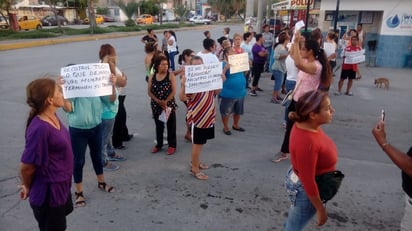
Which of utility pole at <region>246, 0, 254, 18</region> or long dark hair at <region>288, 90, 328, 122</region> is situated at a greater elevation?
utility pole at <region>246, 0, 254, 18</region>

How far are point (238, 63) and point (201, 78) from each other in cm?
142

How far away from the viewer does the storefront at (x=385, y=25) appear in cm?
1313

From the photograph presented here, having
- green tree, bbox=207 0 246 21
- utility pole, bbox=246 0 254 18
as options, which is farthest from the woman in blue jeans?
green tree, bbox=207 0 246 21

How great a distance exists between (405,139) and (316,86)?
2.78 metres

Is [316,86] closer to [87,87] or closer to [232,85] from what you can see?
[232,85]

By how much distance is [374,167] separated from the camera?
16.0 ft

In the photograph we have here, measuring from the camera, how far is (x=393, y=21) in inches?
523

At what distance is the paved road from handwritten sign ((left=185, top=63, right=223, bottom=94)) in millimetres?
1128

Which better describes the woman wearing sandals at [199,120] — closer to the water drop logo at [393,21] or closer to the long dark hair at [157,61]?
the long dark hair at [157,61]

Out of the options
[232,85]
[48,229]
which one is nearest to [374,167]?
[232,85]

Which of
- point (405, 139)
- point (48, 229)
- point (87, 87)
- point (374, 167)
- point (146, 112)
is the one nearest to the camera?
point (48, 229)

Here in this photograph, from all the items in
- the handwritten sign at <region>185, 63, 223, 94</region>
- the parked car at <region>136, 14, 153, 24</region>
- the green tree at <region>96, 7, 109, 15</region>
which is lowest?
the handwritten sign at <region>185, 63, 223, 94</region>

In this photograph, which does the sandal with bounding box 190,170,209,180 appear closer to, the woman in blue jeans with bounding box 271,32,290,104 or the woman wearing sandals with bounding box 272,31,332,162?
the woman wearing sandals with bounding box 272,31,332,162

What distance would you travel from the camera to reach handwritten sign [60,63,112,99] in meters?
3.40
